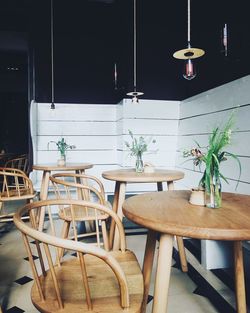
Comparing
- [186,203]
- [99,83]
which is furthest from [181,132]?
[186,203]

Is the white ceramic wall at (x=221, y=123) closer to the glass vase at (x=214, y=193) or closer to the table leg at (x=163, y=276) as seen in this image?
the glass vase at (x=214, y=193)

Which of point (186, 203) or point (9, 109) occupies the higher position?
point (9, 109)

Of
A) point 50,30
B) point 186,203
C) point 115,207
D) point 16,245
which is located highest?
point 50,30

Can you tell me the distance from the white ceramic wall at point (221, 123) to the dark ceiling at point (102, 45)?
0.35m

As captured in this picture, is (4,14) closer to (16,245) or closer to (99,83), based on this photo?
(99,83)

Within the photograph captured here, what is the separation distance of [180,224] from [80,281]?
0.51 meters

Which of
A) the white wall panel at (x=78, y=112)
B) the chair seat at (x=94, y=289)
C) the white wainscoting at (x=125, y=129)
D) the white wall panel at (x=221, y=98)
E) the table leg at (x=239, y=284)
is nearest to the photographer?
the chair seat at (x=94, y=289)

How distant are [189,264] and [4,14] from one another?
18.0ft

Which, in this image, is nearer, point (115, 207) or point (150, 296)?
point (150, 296)

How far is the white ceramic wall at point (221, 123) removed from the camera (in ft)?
7.91

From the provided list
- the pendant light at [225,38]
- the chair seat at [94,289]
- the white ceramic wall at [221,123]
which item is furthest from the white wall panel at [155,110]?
the chair seat at [94,289]

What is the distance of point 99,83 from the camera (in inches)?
203

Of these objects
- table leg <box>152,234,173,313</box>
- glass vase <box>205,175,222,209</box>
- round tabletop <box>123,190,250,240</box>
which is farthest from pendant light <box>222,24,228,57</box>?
table leg <box>152,234,173,313</box>

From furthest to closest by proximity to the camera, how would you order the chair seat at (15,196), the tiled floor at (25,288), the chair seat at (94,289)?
1. the chair seat at (15,196)
2. the tiled floor at (25,288)
3. the chair seat at (94,289)
